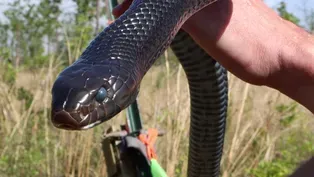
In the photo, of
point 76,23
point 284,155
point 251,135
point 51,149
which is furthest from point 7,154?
point 76,23

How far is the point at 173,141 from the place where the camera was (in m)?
4.04

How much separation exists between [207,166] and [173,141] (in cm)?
160

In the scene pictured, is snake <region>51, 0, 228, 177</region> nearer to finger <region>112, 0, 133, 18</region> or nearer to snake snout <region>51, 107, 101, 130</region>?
snake snout <region>51, 107, 101, 130</region>

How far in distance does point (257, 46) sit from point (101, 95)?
649 mm

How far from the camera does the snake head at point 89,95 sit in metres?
1.12

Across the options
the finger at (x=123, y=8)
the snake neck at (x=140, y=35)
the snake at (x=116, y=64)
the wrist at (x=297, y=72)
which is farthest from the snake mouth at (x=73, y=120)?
the wrist at (x=297, y=72)

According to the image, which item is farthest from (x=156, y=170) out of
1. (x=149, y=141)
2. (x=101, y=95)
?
(x=101, y=95)

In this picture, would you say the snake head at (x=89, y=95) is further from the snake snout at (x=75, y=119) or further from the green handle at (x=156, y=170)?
the green handle at (x=156, y=170)

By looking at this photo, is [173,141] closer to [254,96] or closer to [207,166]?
[254,96]

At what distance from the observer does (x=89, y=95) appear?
1.16 metres

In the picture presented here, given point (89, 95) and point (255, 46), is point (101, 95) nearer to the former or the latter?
point (89, 95)

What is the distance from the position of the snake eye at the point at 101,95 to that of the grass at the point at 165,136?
2.51m

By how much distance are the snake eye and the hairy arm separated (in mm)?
503

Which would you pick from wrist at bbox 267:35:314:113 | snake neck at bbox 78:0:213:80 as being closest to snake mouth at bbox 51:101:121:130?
snake neck at bbox 78:0:213:80
